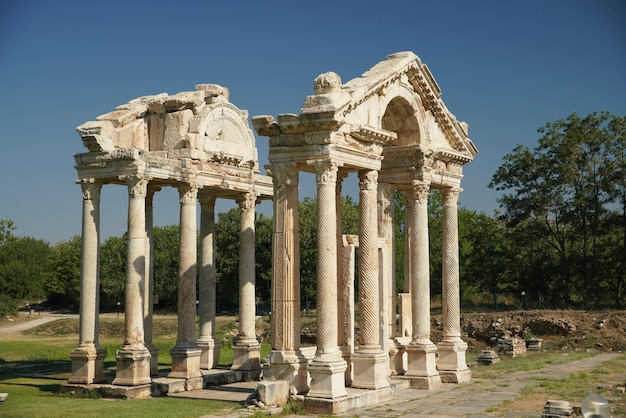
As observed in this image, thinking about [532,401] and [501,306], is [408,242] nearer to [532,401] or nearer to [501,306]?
[532,401]

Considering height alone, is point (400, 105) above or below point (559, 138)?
below

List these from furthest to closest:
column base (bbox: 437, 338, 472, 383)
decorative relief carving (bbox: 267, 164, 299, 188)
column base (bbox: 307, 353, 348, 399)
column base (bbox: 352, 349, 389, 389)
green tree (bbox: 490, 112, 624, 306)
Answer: green tree (bbox: 490, 112, 624, 306) → column base (bbox: 437, 338, 472, 383) → column base (bbox: 352, 349, 389, 389) → decorative relief carving (bbox: 267, 164, 299, 188) → column base (bbox: 307, 353, 348, 399)

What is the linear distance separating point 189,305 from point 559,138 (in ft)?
103

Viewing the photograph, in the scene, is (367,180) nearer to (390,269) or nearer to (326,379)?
(390,269)

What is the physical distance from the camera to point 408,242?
25.8m

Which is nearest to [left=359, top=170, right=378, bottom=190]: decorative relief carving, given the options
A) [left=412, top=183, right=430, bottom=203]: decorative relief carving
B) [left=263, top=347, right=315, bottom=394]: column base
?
[left=412, top=183, right=430, bottom=203]: decorative relief carving

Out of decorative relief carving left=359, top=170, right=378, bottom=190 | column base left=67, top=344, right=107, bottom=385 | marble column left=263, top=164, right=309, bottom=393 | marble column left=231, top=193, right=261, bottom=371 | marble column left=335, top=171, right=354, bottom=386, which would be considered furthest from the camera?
marble column left=231, top=193, right=261, bottom=371

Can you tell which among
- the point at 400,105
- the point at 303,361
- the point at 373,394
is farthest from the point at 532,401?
the point at 400,105

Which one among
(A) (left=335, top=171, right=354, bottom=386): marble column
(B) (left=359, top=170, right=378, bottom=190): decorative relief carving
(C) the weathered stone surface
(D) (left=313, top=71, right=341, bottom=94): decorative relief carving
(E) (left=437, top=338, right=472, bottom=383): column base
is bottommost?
(C) the weathered stone surface

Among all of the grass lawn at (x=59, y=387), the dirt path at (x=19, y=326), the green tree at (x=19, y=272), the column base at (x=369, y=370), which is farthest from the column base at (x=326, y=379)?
the green tree at (x=19, y=272)

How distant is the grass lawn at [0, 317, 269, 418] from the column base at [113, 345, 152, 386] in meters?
0.91

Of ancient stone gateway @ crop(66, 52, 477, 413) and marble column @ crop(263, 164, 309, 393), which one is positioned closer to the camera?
ancient stone gateway @ crop(66, 52, 477, 413)

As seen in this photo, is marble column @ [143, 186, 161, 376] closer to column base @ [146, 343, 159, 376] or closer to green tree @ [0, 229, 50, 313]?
column base @ [146, 343, 159, 376]

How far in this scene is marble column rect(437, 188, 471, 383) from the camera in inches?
984
